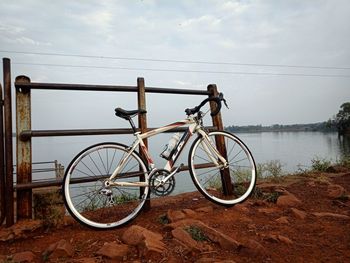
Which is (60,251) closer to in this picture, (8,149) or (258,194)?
(8,149)

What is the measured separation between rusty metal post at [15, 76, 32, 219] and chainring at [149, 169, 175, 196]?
1.38 meters

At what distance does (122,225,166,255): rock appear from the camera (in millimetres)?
2074

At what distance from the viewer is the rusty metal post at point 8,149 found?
2.76 metres

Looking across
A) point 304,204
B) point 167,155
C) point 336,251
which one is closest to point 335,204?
point 304,204

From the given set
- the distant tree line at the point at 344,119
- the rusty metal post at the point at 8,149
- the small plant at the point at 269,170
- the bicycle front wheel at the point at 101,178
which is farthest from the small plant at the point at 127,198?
the distant tree line at the point at 344,119

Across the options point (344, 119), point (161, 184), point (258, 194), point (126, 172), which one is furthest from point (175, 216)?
point (344, 119)

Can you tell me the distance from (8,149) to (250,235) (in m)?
2.68

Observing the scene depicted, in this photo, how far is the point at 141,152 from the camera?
Answer: 328cm

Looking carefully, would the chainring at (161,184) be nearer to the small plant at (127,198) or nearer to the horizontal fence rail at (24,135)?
the horizontal fence rail at (24,135)

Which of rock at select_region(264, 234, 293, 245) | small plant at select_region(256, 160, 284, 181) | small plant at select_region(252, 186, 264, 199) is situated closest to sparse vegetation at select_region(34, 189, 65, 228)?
rock at select_region(264, 234, 293, 245)

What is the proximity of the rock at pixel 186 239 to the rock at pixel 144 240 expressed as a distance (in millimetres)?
148

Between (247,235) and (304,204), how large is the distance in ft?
5.04

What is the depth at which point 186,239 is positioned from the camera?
224 centimetres

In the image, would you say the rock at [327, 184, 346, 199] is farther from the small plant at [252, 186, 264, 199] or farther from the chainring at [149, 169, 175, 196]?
the chainring at [149, 169, 175, 196]
